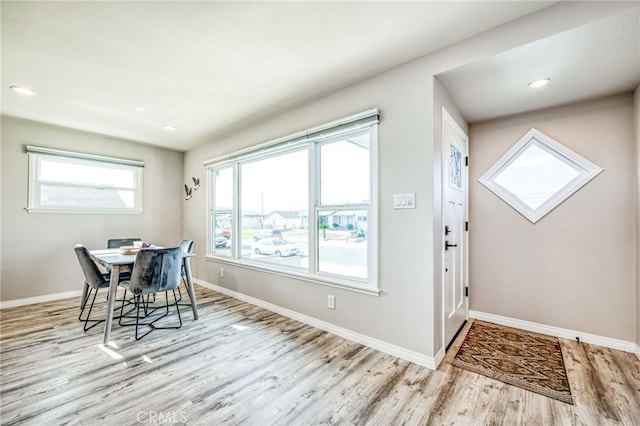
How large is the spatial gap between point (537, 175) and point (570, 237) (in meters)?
0.65

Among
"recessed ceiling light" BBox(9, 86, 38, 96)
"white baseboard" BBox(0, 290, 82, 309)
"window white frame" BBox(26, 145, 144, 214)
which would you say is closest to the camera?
"recessed ceiling light" BBox(9, 86, 38, 96)

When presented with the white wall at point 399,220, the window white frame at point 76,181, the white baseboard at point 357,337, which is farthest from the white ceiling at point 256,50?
the white baseboard at point 357,337

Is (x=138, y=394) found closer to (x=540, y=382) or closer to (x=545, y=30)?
(x=540, y=382)

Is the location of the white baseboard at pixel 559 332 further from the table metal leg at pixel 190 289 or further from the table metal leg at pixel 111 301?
the table metal leg at pixel 111 301

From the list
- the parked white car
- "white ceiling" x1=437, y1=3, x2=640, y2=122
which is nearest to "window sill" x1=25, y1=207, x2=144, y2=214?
the parked white car

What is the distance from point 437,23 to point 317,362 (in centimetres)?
258

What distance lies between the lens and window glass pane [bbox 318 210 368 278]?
256 centimetres

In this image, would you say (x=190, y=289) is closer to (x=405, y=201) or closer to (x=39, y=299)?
(x=39, y=299)

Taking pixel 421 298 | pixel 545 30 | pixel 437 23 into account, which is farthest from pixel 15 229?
pixel 545 30

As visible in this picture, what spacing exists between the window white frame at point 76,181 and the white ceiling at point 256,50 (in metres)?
0.94

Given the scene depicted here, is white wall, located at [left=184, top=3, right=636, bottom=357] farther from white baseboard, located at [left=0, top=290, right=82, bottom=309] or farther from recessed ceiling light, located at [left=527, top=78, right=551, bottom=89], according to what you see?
white baseboard, located at [left=0, top=290, right=82, bottom=309]

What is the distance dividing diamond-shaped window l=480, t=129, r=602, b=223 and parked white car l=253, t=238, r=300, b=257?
91.9 inches

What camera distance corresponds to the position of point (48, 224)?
3768 millimetres

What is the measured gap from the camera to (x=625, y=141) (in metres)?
2.31
